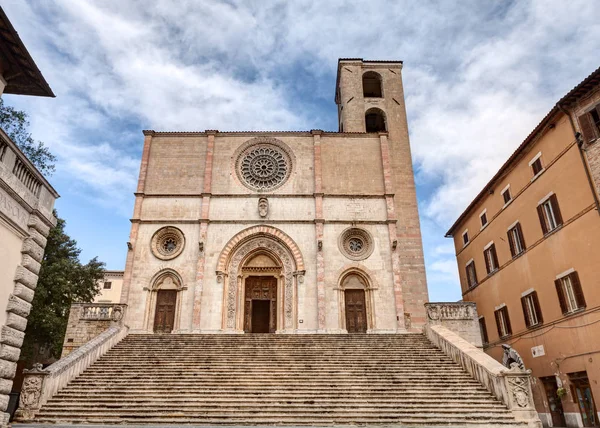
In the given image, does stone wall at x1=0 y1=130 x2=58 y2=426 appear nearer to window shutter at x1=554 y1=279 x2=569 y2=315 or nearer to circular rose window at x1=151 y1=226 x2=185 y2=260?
circular rose window at x1=151 y1=226 x2=185 y2=260

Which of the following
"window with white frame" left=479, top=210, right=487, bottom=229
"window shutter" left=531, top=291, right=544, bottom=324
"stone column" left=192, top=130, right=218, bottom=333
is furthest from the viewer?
"window with white frame" left=479, top=210, right=487, bottom=229

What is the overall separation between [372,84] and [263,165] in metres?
10.8

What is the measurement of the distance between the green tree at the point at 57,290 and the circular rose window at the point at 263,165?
997 centimetres

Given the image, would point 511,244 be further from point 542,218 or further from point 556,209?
point 556,209

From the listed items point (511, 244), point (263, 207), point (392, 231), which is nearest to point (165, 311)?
point (263, 207)

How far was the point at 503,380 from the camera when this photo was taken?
1059 centimetres

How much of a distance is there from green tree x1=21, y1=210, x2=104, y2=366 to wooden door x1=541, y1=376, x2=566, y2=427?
71.9ft

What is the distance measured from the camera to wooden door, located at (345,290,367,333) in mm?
19297

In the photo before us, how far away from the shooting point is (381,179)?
71.3 ft

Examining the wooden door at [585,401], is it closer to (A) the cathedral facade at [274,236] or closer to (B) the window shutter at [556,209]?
(B) the window shutter at [556,209]

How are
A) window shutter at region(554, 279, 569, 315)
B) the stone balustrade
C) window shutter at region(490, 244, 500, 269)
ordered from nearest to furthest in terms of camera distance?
1. window shutter at region(554, 279, 569, 315)
2. the stone balustrade
3. window shutter at region(490, 244, 500, 269)

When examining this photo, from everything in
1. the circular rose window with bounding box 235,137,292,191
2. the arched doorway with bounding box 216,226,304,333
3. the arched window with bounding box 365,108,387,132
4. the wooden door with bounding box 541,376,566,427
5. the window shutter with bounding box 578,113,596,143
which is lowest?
the wooden door with bounding box 541,376,566,427

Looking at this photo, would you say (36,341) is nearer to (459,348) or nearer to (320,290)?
(320,290)

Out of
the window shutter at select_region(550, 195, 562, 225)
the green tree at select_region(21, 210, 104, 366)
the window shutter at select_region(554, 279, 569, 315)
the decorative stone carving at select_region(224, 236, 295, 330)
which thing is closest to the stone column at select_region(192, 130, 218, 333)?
the decorative stone carving at select_region(224, 236, 295, 330)
